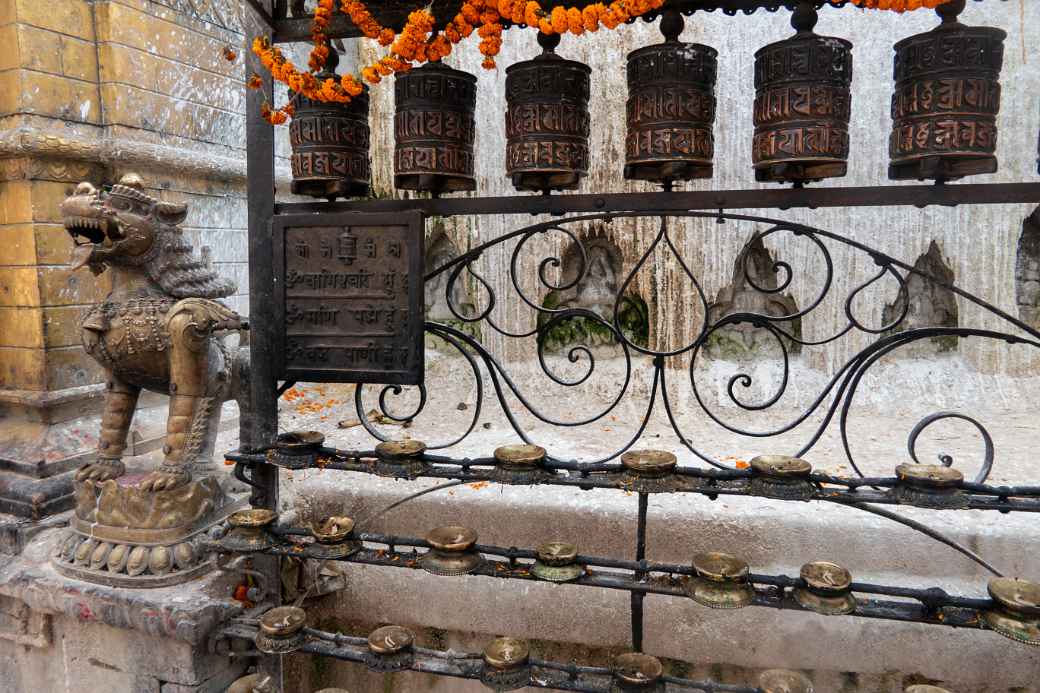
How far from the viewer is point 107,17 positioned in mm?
2322

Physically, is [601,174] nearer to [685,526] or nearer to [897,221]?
[897,221]

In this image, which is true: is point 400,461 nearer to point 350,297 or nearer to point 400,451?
point 400,451

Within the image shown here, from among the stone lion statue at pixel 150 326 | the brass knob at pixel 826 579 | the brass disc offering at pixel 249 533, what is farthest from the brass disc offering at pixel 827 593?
the stone lion statue at pixel 150 326

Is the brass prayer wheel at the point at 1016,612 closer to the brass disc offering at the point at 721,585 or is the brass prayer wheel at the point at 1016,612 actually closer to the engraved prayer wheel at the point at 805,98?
the brass disc offering at the point at 721,585

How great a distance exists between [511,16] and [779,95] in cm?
55

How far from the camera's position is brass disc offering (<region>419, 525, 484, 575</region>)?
144 cm

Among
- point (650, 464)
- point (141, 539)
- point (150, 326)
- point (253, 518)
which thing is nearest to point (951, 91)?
point (650, 464)

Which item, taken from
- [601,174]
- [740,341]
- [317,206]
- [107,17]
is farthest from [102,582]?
[740,341]

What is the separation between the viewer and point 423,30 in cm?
139

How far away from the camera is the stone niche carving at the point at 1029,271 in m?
3.43

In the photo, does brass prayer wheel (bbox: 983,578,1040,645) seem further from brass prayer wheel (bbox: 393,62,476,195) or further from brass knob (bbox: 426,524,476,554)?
brass prayer wheel (bbox: 393,62,476,195)

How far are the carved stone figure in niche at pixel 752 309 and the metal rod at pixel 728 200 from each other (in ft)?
7.19

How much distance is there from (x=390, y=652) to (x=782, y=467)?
2.89 feet

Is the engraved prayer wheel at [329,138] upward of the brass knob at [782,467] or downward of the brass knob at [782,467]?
upward
